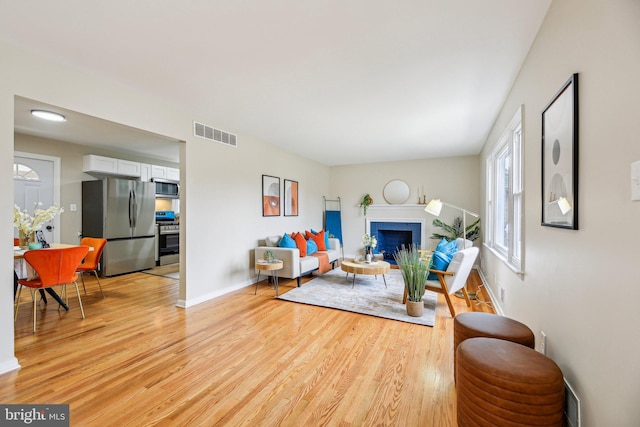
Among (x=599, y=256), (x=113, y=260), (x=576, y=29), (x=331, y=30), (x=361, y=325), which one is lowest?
(x=361, y=325)

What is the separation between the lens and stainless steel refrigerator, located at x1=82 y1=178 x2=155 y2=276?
5.04m

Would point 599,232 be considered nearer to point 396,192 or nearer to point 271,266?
point 271,266

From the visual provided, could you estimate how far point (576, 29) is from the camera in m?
1.40

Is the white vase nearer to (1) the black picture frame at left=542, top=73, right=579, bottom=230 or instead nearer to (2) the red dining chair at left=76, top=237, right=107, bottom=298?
(1) the black picture frame at left=542, top=73, right=579, bottom=230

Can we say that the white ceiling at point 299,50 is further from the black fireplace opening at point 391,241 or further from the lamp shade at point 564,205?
the black fireplace opening at point 391,241

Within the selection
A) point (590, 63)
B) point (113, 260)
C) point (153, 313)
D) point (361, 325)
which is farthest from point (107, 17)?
point (113, 260)

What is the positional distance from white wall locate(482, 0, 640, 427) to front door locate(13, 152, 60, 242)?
6.22 meters

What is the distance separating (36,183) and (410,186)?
7.04 m

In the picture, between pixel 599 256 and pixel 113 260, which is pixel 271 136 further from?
pixel 599 256

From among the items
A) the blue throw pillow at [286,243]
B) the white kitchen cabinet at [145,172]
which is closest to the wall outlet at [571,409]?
the blue throw pillow at [286,243]

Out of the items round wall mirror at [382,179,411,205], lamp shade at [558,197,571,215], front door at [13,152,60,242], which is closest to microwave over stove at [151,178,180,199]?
front door at [13,152,60,242]

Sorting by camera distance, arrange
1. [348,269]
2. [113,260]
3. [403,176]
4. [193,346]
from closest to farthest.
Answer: [193,346] → [348,269] → [113,260] → [403,176]

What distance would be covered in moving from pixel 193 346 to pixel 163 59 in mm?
2479

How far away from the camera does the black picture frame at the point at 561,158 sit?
4.55ft
